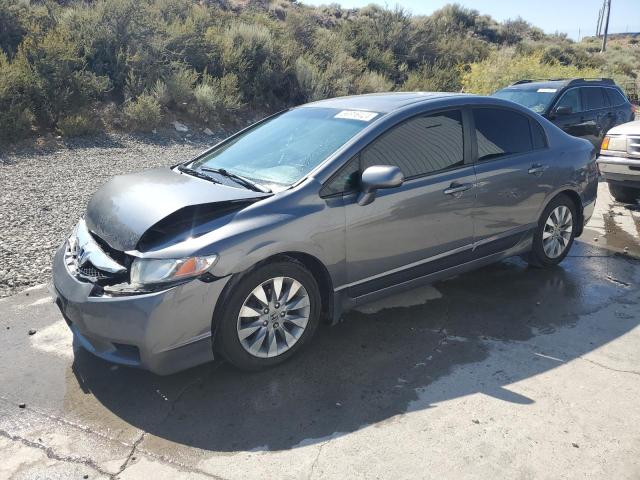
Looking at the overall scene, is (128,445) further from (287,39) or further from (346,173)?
(287,39)

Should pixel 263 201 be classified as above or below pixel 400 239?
above

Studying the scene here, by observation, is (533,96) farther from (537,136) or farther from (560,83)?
(537,136)

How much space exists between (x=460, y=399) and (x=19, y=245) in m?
4.85

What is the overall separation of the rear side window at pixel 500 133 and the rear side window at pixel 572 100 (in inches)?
219

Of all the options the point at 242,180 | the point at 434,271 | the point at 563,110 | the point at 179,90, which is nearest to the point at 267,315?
the point at 242,180

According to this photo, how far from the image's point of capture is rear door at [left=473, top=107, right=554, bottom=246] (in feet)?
15.6

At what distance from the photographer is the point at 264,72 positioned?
1633cm

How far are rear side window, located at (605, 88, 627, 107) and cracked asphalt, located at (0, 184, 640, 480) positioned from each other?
7633mm

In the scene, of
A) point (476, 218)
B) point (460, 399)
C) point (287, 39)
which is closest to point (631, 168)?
point (476, 218)

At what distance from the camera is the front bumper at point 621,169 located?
7.96 m

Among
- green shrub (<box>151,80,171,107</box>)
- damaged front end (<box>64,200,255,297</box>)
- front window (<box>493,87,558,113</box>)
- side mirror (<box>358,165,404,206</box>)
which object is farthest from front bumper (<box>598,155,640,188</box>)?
green shrub (<box>151,80,171,107</box>)

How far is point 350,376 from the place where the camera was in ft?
12.3

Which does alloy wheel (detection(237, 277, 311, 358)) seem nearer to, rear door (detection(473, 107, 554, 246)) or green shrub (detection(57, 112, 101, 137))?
rear door (detection(473, 107, 554, 246))

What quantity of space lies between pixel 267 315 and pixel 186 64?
13047 millimetres
